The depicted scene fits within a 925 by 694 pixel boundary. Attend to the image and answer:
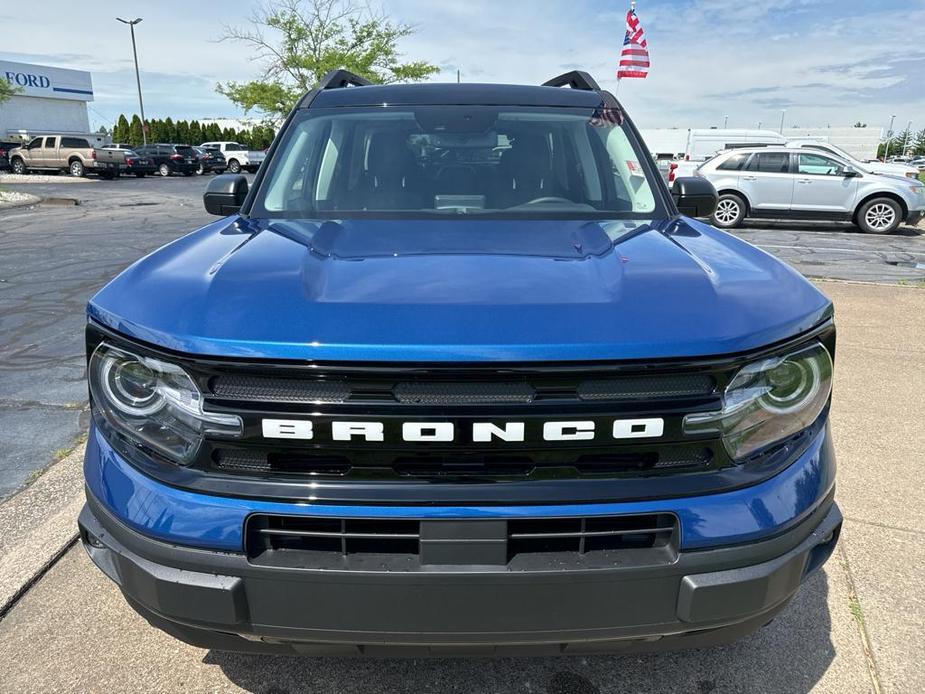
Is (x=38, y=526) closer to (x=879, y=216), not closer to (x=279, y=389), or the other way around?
(x=279, y=389)

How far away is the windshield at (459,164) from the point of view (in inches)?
106

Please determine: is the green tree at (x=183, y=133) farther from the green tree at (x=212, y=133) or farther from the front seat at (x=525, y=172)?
the front seat at (x=525, y=172)

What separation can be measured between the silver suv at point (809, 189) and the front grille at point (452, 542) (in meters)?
14.1

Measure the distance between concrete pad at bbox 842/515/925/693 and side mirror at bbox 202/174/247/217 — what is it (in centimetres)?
295

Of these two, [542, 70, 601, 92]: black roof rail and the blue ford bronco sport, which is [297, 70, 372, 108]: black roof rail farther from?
the blue ford bronco sport

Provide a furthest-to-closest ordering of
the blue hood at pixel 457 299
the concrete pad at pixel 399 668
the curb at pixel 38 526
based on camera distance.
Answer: the curb at pixel 38 526 < the concrete pad at pixel 399 668 < the blue hood at pixel 457 299

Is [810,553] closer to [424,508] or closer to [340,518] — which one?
[424,508]

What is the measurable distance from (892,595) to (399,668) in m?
1.86

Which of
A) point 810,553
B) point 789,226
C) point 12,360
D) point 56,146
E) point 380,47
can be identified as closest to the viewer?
point 810,553

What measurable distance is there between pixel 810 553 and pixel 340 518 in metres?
1.18

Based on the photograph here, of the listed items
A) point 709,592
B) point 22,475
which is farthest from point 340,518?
point 22,475

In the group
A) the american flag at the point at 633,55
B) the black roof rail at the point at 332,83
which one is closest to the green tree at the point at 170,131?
the american flag at the point at 633,55

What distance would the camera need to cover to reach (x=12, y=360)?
5117mm

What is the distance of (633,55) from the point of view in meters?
15.9
